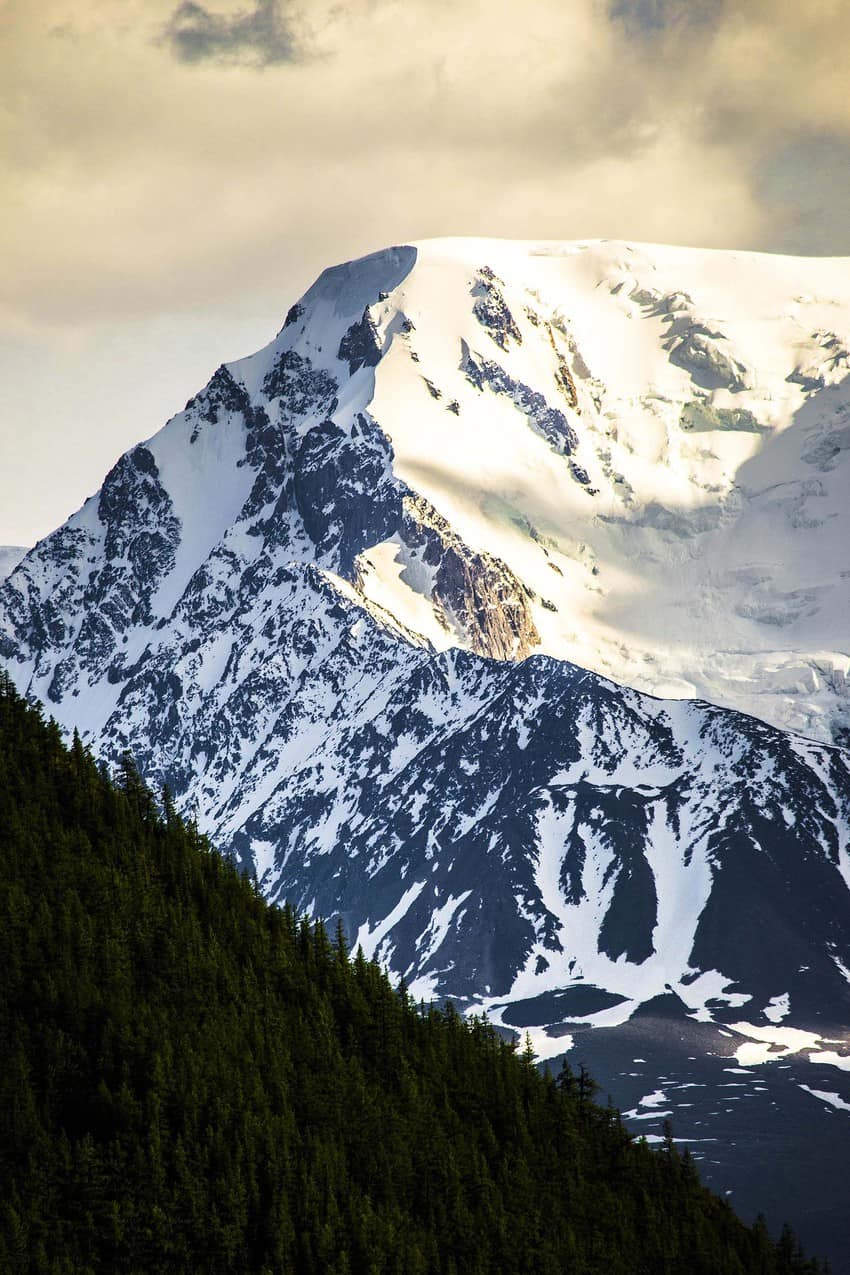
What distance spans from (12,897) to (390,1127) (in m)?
41.3

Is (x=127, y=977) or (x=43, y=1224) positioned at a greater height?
(x=127, y=977)

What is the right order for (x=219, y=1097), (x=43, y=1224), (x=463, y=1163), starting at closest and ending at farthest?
(x=43, y=1224), (x=219, y=1097), (x=463, y=1163)

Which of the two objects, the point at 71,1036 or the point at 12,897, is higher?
the point at 12,897

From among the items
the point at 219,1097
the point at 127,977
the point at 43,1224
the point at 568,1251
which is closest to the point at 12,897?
the point at 127,977

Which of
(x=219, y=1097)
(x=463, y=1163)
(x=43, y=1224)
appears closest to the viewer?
(x=43, y=1224)

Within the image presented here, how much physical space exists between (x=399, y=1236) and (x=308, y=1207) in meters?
8.96

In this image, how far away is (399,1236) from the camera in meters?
181

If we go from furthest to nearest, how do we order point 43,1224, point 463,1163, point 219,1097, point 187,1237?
point 463,1163 < point 219,1097 < point 187,1237 < point 43,1224

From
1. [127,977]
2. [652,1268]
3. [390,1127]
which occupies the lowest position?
[652,1268]

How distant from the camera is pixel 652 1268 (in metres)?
198

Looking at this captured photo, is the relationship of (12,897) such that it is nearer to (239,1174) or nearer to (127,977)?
(127,977)

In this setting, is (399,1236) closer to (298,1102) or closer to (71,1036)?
(298,1102)

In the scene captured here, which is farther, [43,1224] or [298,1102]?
[298,1102]

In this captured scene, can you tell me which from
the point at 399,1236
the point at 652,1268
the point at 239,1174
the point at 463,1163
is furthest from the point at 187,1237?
the point at 652,1268
